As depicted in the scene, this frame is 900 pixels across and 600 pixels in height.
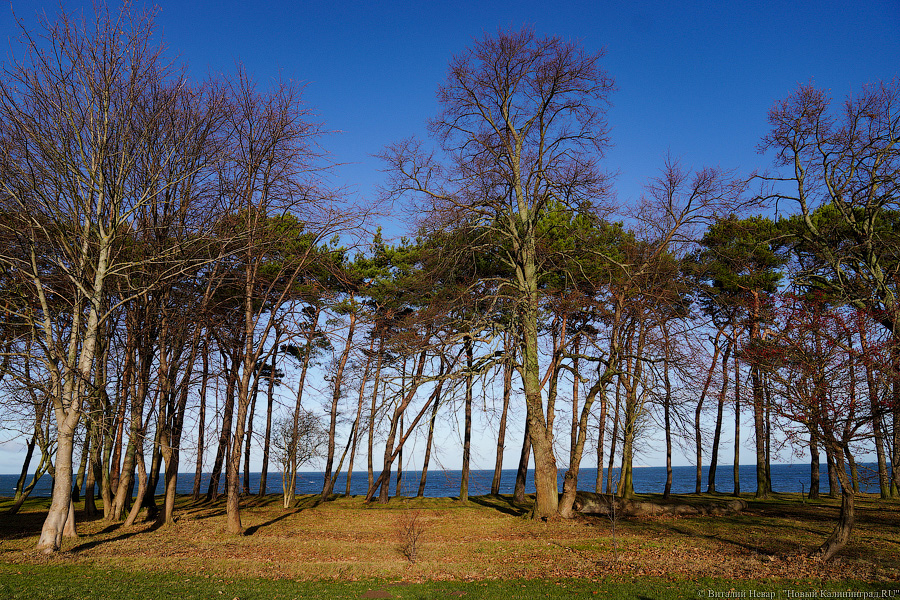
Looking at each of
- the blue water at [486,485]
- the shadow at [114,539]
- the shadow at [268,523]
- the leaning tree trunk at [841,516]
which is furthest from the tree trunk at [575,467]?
the shadow at [114,539]

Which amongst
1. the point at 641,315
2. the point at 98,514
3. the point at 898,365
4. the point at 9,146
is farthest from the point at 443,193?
the point at 98,514

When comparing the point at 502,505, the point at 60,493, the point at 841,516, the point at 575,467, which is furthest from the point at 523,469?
the point at 60,493

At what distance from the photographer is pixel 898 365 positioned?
9.75 m

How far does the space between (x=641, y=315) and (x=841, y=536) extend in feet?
23.1

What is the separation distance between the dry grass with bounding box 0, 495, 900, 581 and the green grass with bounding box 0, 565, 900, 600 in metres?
0.55

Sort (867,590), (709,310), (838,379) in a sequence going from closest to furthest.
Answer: (867,590) → (838,379) → (709,310)

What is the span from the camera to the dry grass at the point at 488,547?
9930 mm

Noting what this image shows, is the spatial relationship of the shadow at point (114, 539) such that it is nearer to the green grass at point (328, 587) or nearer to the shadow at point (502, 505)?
the green grass at point (328, 587)

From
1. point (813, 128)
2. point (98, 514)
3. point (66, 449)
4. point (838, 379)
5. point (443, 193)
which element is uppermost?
point (813, 128)

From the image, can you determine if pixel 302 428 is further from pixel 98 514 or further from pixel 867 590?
pixel 867 590

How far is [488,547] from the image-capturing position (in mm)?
12453

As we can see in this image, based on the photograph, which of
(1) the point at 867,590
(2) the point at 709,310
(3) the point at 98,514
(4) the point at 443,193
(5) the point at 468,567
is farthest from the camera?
(2) the point at 709,310

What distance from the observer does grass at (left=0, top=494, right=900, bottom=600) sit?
337 inches

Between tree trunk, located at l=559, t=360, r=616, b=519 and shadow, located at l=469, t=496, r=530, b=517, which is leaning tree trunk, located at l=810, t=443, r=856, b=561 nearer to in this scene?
tree trunk, located at l=559, t=360, r=616, b=519
